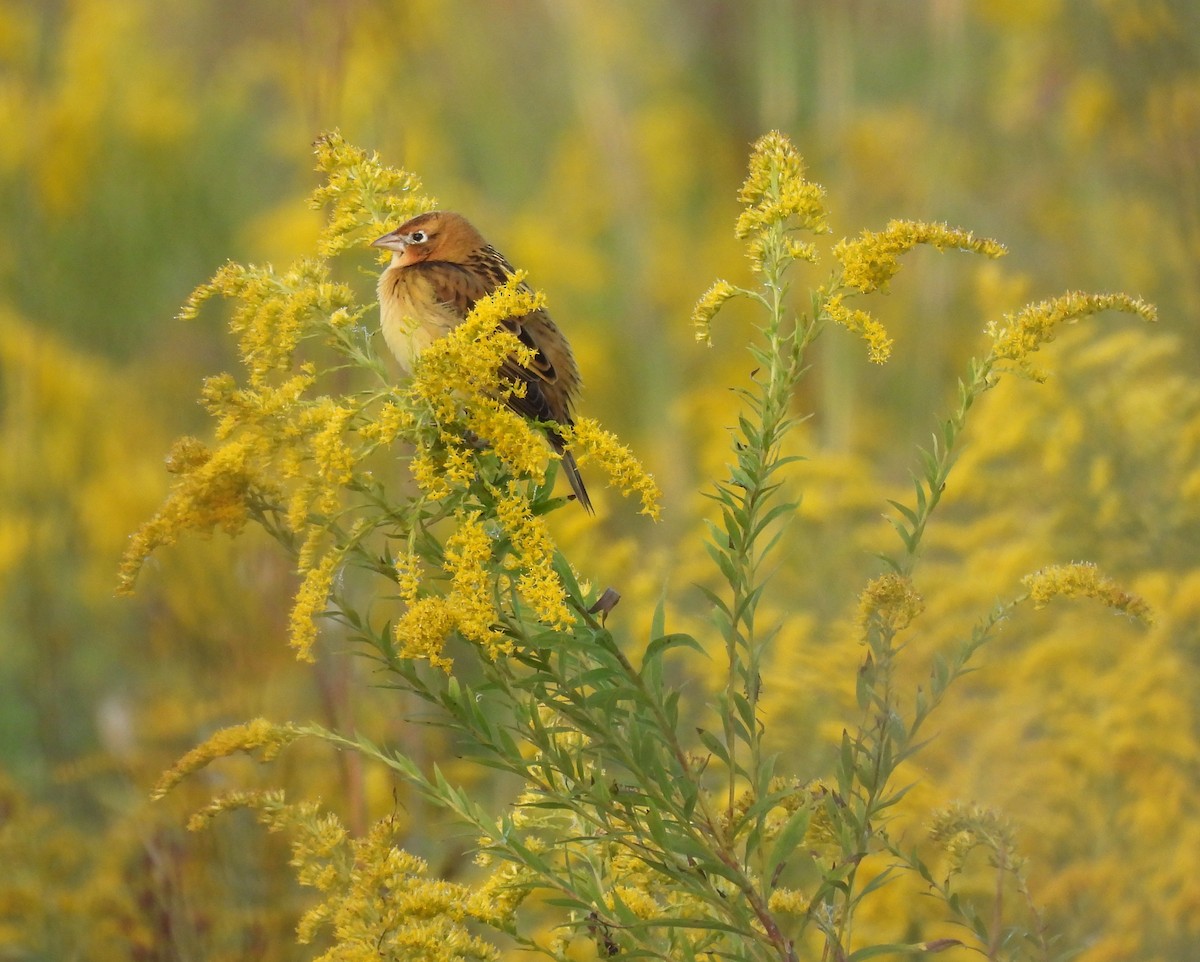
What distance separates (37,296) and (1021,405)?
3188mm

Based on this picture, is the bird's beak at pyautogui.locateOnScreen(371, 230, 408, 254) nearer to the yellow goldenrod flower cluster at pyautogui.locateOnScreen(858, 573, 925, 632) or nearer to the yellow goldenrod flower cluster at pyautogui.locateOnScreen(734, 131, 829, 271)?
the yellow goldenrod flower cluster at pyautogui.locateOnScreen(734, 131, 829, 271)

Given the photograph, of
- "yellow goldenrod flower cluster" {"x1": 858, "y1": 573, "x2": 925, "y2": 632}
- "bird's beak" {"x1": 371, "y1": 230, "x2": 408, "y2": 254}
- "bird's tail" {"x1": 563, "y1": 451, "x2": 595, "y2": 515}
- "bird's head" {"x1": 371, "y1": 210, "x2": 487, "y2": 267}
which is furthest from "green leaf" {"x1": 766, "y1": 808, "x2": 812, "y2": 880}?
"bird's head" {"x1": 371, "y1": 210, "x2": 487, "y2": 267}

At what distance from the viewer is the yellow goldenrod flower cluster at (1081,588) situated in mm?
1792

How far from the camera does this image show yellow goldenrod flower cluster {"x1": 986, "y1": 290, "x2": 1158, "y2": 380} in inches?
71.1

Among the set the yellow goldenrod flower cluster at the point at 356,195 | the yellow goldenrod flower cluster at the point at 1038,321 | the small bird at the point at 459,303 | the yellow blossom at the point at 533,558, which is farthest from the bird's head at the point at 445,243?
the yellow goldenrod flower cluster at the point at 1038,321

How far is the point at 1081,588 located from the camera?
1824 mm

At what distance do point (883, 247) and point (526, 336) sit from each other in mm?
1572

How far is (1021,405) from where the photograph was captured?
170 inches

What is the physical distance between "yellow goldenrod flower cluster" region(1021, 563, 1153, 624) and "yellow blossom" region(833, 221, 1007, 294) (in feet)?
1.38

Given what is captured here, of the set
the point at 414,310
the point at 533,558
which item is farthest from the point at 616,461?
the point at 414,310

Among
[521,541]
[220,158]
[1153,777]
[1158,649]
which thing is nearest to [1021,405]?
[1158,649]

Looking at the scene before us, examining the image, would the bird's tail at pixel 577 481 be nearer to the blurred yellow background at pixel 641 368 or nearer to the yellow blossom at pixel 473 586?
the blurred yellow background at pixel 641 368

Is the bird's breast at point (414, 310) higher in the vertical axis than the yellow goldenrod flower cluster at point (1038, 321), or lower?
higher

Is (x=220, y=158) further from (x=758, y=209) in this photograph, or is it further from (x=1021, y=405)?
(x=758, y=209)
